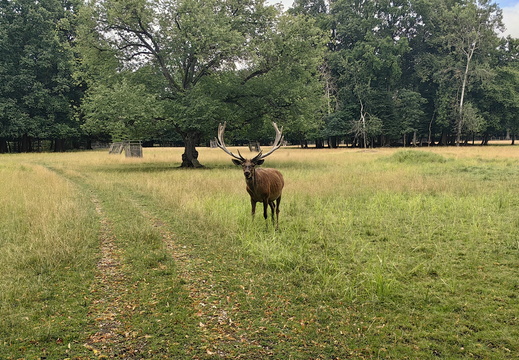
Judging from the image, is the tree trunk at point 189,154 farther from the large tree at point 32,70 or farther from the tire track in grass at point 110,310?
the large tree at point 32,70

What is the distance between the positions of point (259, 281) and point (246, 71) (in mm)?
21157

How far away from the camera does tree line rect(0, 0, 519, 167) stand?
805 inches

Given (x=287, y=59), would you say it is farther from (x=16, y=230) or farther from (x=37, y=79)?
(x=37, y=79)

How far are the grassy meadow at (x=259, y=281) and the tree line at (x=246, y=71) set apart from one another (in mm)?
13061

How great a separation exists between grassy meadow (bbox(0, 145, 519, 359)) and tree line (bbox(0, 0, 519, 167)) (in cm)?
1306

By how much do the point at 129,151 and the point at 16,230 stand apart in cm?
3080

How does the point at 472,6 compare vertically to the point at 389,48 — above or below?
above

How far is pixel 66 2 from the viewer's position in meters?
46.0

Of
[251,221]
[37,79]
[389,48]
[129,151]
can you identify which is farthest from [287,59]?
[37,79]

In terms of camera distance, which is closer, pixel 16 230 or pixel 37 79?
pixel 16 230

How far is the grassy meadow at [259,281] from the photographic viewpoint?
3.62m

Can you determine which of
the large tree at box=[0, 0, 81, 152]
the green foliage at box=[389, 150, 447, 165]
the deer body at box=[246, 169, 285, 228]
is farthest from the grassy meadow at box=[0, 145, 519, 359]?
the large tree at box=[0, 0, 81, 152]

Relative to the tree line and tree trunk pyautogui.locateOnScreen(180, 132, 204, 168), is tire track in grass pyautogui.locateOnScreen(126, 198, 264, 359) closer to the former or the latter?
the tree line

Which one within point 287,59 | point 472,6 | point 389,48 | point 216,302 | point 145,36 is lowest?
point 216,302
